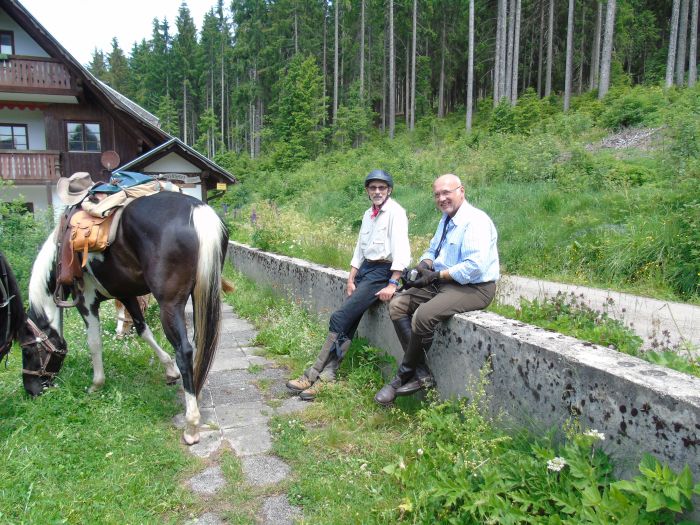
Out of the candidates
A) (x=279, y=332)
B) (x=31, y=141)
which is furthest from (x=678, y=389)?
(x=31, y=141)

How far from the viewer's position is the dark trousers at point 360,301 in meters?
4.12

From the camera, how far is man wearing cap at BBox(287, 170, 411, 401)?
4.11 meters

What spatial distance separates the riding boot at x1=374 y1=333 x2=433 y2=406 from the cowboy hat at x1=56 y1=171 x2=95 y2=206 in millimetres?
A: 3126

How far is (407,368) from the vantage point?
340cm

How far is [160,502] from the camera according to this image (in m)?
2.64

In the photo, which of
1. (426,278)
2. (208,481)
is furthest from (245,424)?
(426,278)

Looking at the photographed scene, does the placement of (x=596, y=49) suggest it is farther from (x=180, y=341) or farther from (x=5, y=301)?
(x=5, y=301)

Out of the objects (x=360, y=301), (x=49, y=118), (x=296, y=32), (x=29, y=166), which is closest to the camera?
(x=360, y=301)

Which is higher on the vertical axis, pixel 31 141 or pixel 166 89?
pixel 166 89

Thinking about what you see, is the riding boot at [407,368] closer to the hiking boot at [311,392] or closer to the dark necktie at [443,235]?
the hiking boot at [311,392]

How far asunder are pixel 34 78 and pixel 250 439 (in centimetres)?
1809

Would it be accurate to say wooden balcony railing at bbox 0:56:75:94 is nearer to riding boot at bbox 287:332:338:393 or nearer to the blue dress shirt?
riding boot at bbox 287:332:338:393

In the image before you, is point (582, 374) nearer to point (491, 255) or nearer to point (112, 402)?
point (491, 255)

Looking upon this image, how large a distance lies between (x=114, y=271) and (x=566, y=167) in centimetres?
1012
